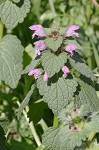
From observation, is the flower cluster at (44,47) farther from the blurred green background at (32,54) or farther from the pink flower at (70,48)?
the blurred green background at (32,54)

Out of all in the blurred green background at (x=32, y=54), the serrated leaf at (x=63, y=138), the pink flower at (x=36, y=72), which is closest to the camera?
the serrated leaf at (x=63, y=138)

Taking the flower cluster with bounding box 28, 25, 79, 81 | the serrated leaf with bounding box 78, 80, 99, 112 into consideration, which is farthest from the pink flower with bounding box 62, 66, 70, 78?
the serrated leaf with bounding box 78, 80, 99, 112

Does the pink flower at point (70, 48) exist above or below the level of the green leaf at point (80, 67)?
above

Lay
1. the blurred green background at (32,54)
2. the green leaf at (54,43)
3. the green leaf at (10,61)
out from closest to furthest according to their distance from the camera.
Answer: the green leaf at (54,43), the green leaf at (10,61), the blurred green background at (32,54)

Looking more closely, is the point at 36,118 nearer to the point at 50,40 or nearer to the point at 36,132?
the point at 36,132

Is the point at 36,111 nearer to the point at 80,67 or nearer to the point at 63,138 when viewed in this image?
the point at 80,67

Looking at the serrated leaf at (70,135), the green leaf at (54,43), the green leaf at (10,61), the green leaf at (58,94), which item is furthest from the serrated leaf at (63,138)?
A: the green leaf at (10,61)

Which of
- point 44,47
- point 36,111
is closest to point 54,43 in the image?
point 44,47
